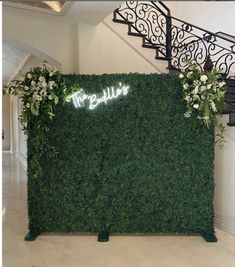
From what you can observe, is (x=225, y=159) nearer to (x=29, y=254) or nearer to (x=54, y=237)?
(x=54, y=237)

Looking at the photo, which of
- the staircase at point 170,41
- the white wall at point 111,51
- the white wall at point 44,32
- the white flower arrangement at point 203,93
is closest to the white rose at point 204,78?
the white flower arrangement at point 203,93

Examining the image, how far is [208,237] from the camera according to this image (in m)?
4.10

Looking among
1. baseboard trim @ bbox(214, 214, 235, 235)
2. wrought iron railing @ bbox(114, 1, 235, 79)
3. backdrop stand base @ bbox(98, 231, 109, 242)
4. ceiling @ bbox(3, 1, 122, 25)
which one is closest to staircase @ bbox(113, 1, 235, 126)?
wrought iron railing @ bbox(114, 1, 235, 79)

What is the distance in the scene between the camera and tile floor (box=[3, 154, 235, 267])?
3.42 metres

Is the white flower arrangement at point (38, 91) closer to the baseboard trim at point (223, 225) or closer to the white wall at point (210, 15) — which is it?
the baseboard trim at point (223, 225)

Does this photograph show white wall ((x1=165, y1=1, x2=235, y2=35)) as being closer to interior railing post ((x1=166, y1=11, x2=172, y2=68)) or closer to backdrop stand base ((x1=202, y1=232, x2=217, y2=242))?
interior railing post ((x1=166, y1=11, x2=172, y2=68))

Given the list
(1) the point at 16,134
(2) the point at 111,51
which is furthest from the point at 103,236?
(1) the point at 16,134

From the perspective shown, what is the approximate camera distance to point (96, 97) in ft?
13.5

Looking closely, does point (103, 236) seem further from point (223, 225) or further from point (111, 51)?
point (111, 51)

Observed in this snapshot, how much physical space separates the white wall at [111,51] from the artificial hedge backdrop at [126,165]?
76cm

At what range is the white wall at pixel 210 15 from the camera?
5996 millimetres

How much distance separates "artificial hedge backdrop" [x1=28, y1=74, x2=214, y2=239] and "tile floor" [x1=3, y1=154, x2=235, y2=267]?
0.62ft

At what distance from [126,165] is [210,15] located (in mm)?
4176

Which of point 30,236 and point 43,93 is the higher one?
point 43,93
